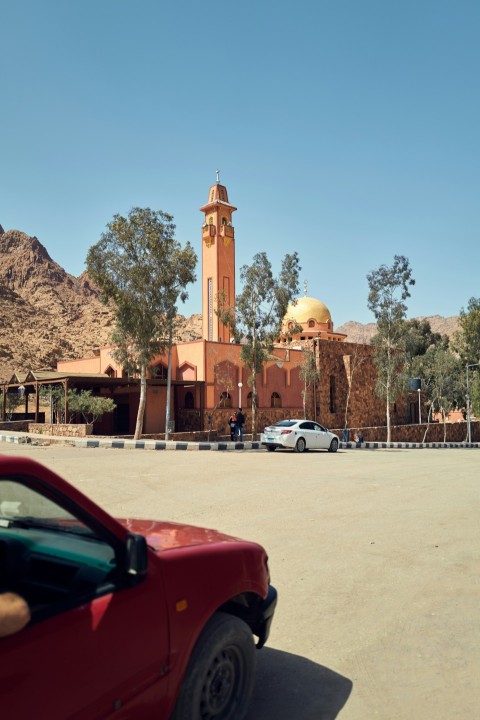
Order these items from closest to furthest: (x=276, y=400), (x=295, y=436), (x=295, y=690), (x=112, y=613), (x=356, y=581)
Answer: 1. (x=112, y=613)
2. (x=295, y=690)
3. (x=356, y=581)
4. (x=295, y=436)
5. (x=276, y=400)

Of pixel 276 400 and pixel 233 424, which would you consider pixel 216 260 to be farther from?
pixel 233 424

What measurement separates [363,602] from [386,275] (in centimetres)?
3514

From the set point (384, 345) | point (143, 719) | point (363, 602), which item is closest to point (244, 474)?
point (363, 602)

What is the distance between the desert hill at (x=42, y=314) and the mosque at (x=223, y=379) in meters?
9.72

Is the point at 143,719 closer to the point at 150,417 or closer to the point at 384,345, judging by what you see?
the point at 150,417

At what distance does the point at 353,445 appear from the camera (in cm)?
3441

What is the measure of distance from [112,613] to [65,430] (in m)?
29.0

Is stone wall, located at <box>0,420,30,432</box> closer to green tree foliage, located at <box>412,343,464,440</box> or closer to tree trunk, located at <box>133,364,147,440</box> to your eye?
tree trunk, located at <box>133,364,147,440</box>

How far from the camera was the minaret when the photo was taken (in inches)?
1655

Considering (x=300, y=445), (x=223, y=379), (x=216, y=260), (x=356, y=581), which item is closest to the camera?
(x=356, y=581)

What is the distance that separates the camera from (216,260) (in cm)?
4197

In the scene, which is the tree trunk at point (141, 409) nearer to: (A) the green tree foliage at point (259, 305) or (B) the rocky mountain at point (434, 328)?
(A) the green tree foliage at point (259, 305)

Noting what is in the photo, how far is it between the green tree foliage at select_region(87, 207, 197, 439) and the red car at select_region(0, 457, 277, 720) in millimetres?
24514

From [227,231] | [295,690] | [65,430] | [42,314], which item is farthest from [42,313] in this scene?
[295,690]
